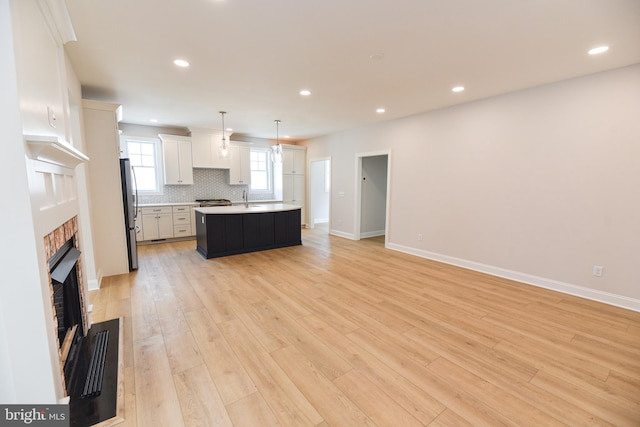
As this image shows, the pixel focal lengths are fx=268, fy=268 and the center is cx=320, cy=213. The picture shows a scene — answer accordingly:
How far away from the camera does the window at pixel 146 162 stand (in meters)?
6.07

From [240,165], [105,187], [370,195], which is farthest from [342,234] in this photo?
[105,187]

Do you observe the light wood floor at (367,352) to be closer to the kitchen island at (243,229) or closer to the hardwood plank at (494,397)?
the hardwood plank at (494,397)

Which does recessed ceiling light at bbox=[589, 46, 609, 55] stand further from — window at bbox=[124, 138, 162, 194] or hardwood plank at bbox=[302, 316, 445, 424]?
window at bbox=[124, 138, 162, 194]

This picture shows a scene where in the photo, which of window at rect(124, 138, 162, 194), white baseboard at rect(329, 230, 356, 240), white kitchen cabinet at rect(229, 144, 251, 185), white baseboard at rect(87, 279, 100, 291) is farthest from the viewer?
white kitchen cabinet at rect(229, 144, 251, 185)

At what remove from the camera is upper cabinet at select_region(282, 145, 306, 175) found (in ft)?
25.0

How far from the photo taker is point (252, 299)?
10.4ft

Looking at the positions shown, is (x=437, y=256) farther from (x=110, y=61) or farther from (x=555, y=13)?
(x=110, y=61)

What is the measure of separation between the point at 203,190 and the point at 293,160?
258 cm

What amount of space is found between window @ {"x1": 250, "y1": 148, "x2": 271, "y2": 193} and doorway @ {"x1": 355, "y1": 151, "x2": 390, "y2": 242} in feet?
9.99

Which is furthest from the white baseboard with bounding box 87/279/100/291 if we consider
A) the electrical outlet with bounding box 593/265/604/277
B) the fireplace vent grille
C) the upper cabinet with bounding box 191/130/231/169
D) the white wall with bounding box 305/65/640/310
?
the electrical outlet with bounding box 593/265/604/277

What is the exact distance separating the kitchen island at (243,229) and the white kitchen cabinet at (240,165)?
6.14 feet

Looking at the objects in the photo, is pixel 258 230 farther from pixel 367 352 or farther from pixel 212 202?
pixel 367 352

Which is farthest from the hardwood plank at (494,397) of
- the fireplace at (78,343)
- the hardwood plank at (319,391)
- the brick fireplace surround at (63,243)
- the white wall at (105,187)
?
the white wall at (105,187)

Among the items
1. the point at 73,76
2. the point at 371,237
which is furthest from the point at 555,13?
the point at 371,237
